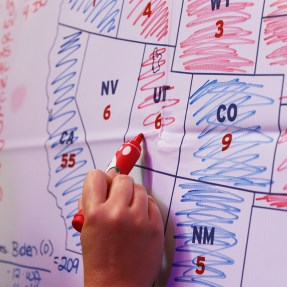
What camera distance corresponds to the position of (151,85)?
568 mm

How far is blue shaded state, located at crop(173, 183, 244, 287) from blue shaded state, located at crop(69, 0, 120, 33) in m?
0.25

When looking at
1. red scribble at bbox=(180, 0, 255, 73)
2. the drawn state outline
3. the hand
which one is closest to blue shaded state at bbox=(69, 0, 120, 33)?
the drawn state outline

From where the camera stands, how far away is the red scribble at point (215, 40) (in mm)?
498

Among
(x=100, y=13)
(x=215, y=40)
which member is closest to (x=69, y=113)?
(x=100, y=13)

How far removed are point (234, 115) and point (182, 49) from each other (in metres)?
0.11

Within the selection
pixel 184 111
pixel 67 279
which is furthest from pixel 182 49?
pixel 67 279

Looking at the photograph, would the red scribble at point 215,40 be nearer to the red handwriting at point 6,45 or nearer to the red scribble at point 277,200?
the red scribble at point 277,200

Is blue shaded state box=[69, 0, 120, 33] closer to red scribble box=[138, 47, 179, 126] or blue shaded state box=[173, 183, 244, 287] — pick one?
red scribble box=[138, 47, 179, 126]

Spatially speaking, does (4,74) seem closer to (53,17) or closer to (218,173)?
(53,17)

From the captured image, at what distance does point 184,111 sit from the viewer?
1.73 feet

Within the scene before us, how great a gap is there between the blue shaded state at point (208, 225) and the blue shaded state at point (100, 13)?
253 millimetres

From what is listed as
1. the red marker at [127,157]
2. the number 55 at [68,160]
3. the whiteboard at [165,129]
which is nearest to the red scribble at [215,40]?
the whiteboard at [165,129]

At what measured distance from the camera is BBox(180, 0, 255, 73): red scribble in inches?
19.6

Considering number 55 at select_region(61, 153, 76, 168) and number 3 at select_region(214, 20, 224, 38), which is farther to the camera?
number 55 at select_region(61, 153, 76, 168)
